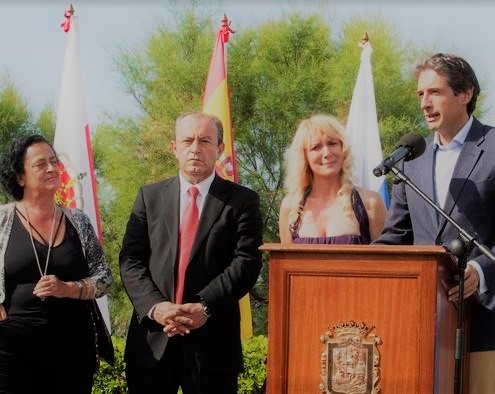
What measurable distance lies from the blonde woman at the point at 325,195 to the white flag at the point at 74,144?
293cm

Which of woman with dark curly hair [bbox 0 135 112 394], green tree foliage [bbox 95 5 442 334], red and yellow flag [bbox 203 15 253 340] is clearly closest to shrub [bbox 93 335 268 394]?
red and yellow flag [bbox 203 15 253 340]

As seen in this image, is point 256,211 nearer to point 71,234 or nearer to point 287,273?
point 71,234


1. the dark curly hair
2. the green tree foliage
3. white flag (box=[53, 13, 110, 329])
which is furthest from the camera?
the green tree foliage

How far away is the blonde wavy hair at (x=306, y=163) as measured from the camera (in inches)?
180

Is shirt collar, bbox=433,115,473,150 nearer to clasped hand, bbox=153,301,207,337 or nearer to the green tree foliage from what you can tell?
clasped hand, bbox=153,301,207,337

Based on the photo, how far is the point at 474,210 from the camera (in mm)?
3539

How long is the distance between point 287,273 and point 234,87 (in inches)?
473

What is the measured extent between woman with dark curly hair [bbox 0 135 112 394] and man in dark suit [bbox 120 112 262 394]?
236 mm

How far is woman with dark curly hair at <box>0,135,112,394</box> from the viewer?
4.45 metres

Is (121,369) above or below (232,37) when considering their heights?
below

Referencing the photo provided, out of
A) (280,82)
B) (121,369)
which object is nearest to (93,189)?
(121,369)

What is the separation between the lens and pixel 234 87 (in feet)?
49.5

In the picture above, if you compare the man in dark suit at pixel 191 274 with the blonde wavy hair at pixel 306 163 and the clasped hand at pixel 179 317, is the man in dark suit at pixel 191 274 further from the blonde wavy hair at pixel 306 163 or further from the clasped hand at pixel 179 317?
the blonde wavy hair at pixel 306 163

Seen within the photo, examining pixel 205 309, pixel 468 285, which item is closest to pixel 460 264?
pixel 468 285
